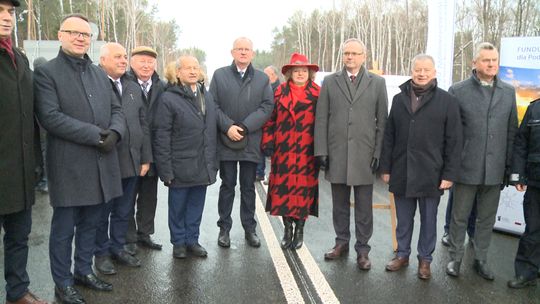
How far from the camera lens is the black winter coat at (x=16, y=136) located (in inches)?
131

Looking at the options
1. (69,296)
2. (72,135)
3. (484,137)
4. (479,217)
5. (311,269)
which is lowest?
(311,269)

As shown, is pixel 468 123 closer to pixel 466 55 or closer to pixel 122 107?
pixel 122 107

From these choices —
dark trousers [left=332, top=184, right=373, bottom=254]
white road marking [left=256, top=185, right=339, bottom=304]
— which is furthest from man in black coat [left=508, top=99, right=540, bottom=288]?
white road marking [left=256, top=185, right=339, bottom=304]

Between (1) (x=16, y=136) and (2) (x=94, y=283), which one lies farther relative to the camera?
(2) (x=94, y=283)

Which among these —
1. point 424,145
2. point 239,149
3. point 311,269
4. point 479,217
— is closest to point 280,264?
point 311,269

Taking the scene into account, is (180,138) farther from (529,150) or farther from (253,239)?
(529,150)

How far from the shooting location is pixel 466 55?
29.9 metres

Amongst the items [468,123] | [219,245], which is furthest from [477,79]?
[219,245]

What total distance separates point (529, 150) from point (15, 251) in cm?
470

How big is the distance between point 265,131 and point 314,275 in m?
1.74

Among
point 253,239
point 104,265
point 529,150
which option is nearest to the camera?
point 529,150

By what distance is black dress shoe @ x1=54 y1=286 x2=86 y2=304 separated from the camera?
3.80 m

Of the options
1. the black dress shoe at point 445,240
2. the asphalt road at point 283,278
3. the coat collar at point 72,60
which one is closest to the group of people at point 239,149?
the coat collar at point 72,60

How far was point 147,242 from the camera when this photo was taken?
5285 mm
